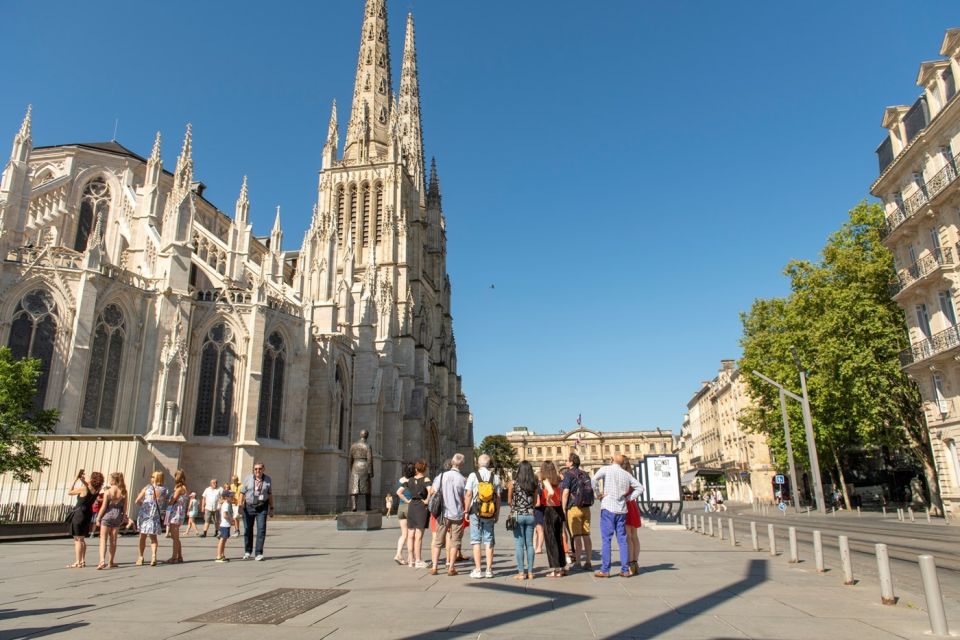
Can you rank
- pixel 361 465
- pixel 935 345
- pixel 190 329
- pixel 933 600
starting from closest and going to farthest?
pixel 933 600, pixel 361 465, pixel 935 345, pixel 190 329

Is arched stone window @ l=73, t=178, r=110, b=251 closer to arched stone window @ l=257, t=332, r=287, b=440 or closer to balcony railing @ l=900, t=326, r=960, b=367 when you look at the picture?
arched stone window @ l=257, t=332, r=287, b=440

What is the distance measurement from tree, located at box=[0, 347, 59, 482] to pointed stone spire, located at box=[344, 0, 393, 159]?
4293 centimetres

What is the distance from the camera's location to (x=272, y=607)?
6.54 meters

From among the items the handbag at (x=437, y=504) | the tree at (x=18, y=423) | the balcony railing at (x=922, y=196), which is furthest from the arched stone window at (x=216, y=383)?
the balcony railing at (x=922, y=196)

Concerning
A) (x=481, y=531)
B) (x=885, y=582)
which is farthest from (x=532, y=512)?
(x=885, y=582)

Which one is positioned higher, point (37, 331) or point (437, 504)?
point (37, 331)

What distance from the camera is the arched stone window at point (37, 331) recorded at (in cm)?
2358

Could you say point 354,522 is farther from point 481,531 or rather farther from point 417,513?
point 481,531

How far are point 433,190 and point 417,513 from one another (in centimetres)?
6519

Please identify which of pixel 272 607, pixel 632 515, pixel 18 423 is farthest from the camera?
pixel 18 423

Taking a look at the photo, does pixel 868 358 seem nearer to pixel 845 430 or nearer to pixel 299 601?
pixel 845 430

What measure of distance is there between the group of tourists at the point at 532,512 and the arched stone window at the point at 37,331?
20.8 meters

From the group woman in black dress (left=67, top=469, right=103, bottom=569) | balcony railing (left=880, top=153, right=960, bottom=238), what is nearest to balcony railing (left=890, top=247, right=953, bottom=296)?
balcony railing (left=880, top=153, right=960, bottom=238)

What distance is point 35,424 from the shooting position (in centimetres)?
2039
